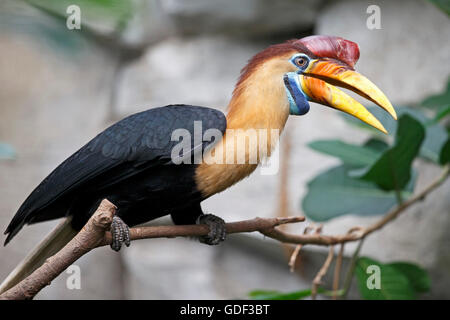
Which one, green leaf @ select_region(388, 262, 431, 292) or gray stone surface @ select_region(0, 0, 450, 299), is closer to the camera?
green leaf @ select_region(388, 262, 431, 292)

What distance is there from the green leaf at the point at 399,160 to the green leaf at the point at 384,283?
0.57 feet


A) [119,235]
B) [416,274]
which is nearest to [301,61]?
[119,235]

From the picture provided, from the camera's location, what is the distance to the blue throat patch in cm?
75

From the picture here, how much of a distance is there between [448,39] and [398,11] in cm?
17

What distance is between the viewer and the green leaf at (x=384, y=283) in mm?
1159

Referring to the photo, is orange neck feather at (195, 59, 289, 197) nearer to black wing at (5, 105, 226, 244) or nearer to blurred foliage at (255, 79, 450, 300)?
black wing at (5, 105, 226, 244)

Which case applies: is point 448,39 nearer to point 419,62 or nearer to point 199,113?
point 419,62

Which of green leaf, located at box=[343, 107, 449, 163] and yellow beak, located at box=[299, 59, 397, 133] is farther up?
green leaf, located at box=[343, 107, 449, 163]

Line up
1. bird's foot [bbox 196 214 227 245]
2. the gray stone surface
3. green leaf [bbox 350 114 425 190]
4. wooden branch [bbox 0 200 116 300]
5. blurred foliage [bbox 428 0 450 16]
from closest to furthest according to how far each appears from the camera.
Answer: wooden branch [bbox 0 200 116 300] < bird's foot [bbox 196 214 227 245] < green leaf [bbox 350 114 425 190] < blurred foliage [bbox 428 0 450 16] < the gray stone surface

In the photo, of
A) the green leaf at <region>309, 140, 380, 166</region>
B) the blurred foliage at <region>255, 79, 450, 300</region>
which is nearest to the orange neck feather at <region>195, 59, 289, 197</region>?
the blurred foliage at <region>255, 79, 450, 300</region>

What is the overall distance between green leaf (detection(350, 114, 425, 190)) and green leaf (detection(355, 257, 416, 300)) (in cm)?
17

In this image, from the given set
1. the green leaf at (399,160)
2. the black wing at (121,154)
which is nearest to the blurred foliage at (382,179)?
the green leaf at (399,160)

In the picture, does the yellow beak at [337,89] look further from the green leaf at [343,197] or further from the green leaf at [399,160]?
the green leaf at [343,197]
